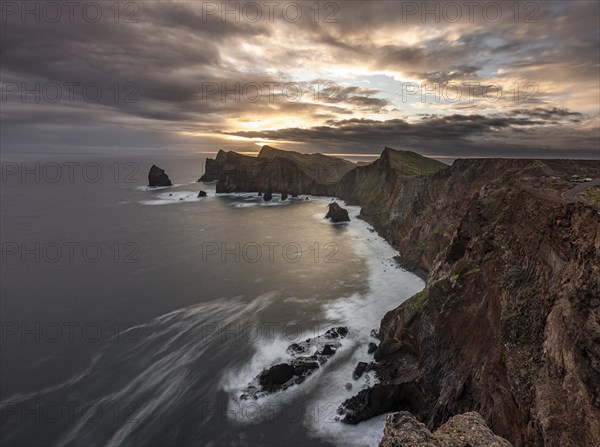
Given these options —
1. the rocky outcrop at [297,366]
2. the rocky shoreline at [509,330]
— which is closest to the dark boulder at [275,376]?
the rocky outcrop at [297,366]

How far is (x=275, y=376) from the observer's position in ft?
113

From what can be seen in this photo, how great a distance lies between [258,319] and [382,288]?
25490 millimetres

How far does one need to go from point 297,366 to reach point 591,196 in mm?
32542

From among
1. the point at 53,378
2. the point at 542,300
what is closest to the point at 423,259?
the point at 542,300

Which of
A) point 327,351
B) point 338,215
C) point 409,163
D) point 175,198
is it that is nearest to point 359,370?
point 327,351

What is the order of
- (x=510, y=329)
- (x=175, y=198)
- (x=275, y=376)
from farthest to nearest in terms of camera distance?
(x=175, y=198) → (x=275, y=376) → (x=510, y=329)

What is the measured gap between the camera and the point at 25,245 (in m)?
80.8

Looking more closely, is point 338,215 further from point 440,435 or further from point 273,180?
point 440,435

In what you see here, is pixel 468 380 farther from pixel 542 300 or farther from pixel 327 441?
pixel 327 441

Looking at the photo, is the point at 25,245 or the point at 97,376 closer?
the point at 97,376

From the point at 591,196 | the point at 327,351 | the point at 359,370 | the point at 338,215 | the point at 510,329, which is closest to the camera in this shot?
the point at 510,329

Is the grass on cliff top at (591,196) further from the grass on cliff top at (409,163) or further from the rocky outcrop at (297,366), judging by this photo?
the grass on cliff top at (409,163)

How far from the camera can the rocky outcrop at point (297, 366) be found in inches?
1332

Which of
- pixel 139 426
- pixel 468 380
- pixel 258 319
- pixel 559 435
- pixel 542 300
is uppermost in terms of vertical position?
pixel 542 300
